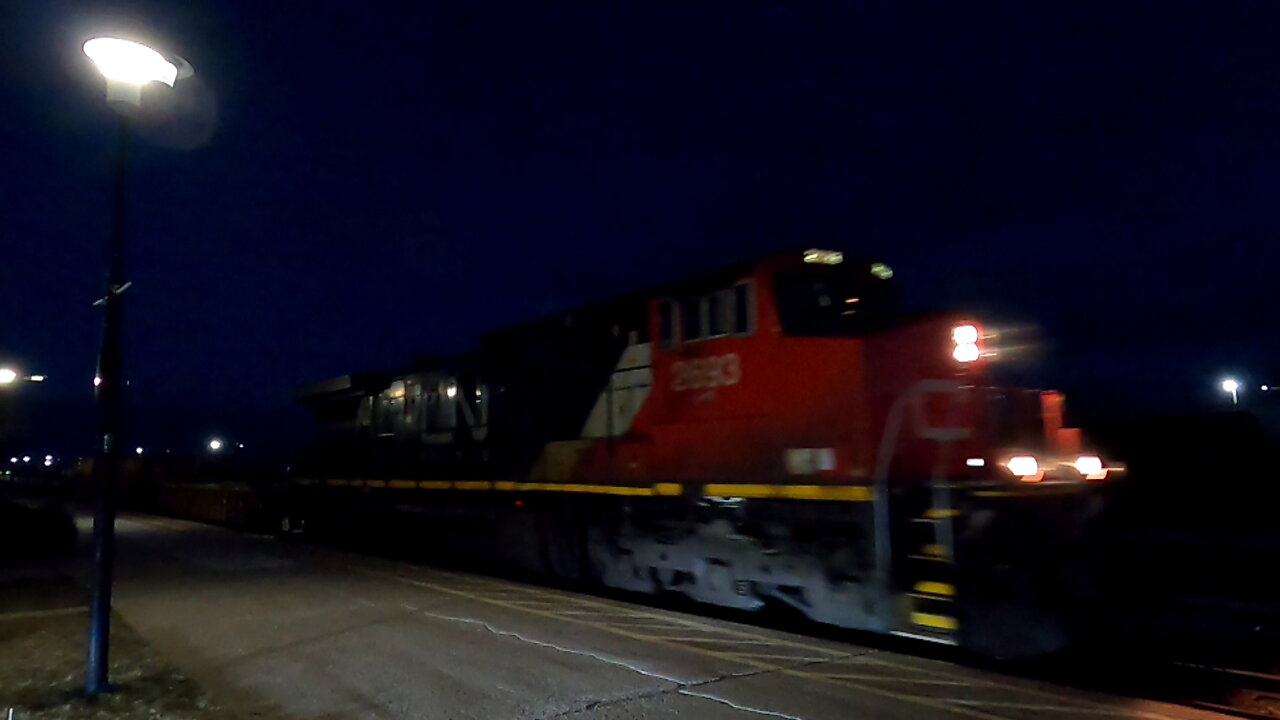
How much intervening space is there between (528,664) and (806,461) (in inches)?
123

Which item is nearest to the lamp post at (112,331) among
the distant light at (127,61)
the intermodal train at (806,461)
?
the distant light at (127,61)

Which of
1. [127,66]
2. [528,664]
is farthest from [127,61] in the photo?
[528,664]

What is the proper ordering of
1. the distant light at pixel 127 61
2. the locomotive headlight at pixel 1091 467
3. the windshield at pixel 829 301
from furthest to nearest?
the windshield at pixel 829 301 < the locomotive headlight at pixel 1091 467 < the distant light at pixel 127 61

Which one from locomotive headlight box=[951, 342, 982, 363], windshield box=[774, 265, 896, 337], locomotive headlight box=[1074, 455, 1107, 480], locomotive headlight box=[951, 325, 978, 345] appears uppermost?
windshield box=[774, 265, 896, 337]

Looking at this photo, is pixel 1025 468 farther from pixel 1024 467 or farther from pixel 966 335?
pixel 966 335

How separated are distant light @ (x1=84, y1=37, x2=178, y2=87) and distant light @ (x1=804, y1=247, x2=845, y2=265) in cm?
567

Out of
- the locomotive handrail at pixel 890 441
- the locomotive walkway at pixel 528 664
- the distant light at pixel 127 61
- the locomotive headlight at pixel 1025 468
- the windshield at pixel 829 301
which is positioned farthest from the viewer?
the windshield at pixel 829 301

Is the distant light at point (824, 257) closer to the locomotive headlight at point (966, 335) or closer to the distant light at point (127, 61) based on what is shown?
the locomotive headlight at point (966, 335)

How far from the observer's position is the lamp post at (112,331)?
659 centimetres

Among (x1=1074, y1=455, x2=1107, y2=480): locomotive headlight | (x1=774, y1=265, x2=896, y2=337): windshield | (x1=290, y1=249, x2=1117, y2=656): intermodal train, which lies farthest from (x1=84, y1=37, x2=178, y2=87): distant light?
(x1=1074, y1=455, x2=1107, y2=480): locomotive headlight

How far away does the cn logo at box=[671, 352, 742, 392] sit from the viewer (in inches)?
377

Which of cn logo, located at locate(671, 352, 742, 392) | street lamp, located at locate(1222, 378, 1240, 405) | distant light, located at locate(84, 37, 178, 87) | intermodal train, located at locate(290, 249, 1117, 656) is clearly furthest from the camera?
street lamp, located at locate(1222, 378, 1240, 405)

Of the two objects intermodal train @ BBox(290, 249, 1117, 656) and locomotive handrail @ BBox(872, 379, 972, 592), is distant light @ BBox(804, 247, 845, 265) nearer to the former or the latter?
intermodal train @ BBox(290, 249, 1117, 656)

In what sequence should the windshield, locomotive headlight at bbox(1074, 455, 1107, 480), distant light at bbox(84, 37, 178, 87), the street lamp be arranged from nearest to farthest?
1. distant light at bbox(84, 37, 178, 87)
2. locomotive headlight at bbox(1074, 455, 1107, 480)
3. the windshield
4. the street lamp
